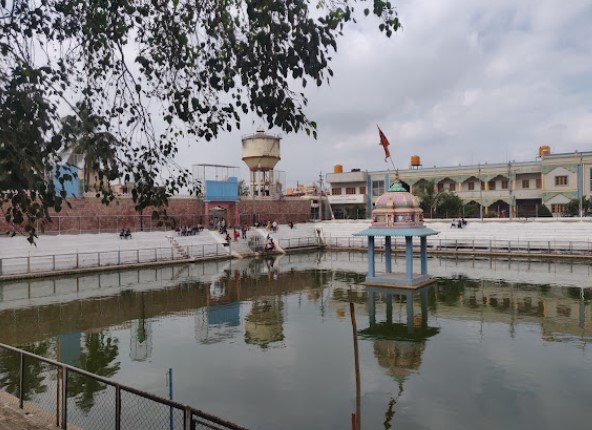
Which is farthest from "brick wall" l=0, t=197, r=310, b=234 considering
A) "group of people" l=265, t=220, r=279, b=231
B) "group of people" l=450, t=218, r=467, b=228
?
"group of people" l=450, t=218, r=467, b=228

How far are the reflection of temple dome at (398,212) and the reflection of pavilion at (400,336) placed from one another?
377 centimetres

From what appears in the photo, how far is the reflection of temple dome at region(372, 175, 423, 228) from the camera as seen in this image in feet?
78.3

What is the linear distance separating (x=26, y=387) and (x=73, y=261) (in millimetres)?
21459

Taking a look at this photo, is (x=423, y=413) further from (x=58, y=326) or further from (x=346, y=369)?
(x=58, y=326)

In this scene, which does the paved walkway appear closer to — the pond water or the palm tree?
the pond water

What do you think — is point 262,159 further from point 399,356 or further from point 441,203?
point 399,356

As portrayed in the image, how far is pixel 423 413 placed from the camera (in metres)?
9.69

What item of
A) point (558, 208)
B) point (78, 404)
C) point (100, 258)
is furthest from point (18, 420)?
point (558, 208)

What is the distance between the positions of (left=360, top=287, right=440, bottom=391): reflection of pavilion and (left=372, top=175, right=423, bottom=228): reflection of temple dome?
377cm

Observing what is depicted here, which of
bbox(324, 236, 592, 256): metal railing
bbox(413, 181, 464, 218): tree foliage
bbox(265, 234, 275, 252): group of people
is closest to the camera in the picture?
bbox(324, 236, 592, 256): metal railing

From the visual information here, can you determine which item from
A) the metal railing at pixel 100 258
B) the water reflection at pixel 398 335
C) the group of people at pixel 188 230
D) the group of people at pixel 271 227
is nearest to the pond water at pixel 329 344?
the water reflection at pixel 398 335

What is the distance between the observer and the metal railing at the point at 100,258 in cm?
2822

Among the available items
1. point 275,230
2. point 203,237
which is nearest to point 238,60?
point 203,237

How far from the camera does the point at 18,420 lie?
7.71 meters
